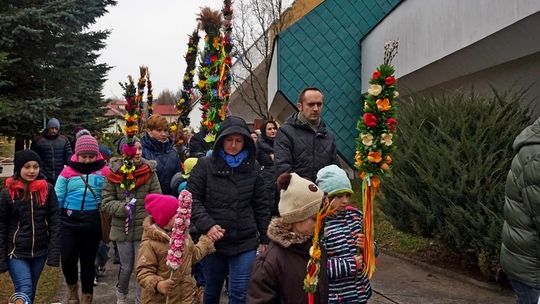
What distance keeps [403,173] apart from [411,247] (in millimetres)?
2232

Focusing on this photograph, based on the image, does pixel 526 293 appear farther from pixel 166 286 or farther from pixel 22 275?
pixel 22 275

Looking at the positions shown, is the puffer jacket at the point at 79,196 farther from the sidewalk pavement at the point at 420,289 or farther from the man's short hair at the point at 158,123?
the sidewalk pavement at the point at 420,289

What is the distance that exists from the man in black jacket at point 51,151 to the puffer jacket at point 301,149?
235 inches

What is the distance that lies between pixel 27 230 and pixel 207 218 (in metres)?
1.87

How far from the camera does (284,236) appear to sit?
2.93 meters

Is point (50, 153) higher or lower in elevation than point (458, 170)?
higher

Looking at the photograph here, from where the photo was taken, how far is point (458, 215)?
614 centimetres

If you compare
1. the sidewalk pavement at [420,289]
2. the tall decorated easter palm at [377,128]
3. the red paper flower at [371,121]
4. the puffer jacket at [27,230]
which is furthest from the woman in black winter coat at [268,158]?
the puffer jacket at [27,230]

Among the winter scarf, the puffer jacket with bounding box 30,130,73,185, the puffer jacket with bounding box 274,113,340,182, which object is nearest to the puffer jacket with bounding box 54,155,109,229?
the winter scarf

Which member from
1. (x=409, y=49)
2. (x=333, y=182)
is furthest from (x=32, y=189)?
(x=409, y=49)

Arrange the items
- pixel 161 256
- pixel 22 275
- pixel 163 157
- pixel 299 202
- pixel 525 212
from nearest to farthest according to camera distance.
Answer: pixel 299 202 < pixel 525 212 < pixel 161 256 < pixel 22 275 < pixel 163 157

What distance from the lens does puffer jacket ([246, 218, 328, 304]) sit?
2.85m

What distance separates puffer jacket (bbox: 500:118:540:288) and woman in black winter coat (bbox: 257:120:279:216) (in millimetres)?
2658

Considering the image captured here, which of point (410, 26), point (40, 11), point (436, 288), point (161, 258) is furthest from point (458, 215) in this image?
point (40, 11)
